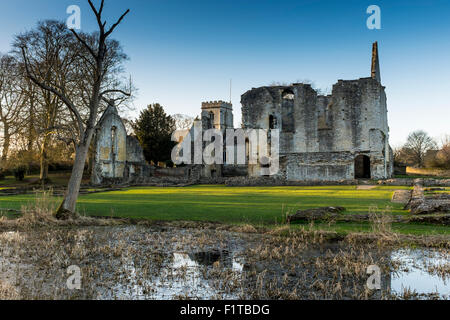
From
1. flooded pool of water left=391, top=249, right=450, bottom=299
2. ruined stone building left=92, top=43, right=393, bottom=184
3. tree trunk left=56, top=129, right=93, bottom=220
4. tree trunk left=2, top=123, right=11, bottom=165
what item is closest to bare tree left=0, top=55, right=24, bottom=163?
tree trunk left=2, top=123, right=11, bottom=165

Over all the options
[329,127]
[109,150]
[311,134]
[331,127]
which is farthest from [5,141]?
[331,127]

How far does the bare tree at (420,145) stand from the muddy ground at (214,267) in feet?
195

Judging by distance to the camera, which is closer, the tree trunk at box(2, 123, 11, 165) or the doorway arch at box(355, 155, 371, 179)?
the tree trunk at box(2, 123, 11, 165)

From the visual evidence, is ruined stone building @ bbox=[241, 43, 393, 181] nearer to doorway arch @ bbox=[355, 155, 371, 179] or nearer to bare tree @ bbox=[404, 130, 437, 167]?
doorway arch @ bbox=[355, 155, 371, 179]

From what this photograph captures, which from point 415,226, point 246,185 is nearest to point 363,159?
point 246,185

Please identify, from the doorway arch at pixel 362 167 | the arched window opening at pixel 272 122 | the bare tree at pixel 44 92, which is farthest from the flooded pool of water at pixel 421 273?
the doorway arch at pixel 362 167

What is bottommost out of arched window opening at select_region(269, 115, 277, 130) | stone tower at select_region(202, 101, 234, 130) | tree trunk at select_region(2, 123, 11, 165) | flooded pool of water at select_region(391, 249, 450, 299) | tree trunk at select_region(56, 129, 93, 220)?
flooded pool of water at select_region(391, 249, 450, 299)

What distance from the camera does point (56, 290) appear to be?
15.0 feet

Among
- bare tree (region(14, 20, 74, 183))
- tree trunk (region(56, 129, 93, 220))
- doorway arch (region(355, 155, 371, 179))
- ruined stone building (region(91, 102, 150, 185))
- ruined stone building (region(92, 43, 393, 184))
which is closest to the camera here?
tree trunk (region(56, 129, 93, 220))

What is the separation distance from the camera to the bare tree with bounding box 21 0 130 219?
35.8 ft

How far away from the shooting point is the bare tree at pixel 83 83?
1091 centimetres

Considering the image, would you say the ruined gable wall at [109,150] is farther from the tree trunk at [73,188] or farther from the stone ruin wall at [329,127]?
the tree trunk at [73,188]

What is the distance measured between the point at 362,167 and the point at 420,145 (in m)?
29.9
